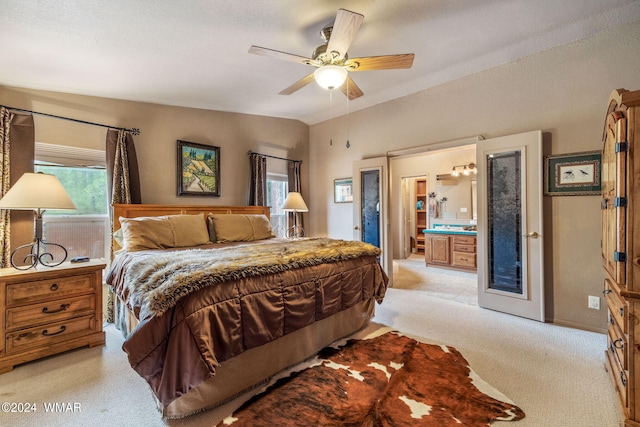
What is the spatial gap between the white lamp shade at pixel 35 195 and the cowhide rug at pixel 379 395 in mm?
2280

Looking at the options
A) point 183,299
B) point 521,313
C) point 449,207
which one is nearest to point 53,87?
point 183,299

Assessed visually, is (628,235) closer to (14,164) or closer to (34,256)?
(34,256)

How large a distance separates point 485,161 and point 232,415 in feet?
11.7

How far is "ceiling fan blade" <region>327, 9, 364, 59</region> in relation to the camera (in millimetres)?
1845

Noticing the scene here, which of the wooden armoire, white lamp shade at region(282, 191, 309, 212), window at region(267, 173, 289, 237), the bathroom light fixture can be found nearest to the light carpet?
the wooden armoire

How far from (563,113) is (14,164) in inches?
218

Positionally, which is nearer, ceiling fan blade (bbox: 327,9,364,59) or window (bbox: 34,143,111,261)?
ceiling fan blade (bbox: 327,9,364,59)

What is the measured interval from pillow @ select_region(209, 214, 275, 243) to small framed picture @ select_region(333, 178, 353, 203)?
5.73 feet

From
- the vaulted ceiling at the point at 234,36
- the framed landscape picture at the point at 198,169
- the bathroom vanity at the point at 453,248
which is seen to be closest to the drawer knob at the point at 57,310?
the framed landscape picture at the point at 198,169

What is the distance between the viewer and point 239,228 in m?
3.62

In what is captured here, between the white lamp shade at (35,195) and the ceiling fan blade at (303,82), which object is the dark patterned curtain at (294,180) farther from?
the white lamp shade at (35,195)

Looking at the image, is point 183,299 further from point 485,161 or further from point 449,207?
point 449,207

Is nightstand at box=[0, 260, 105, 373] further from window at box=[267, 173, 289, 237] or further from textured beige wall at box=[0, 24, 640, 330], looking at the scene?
window at box=[267, 173, 289, 237]

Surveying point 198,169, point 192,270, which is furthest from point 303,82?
point 198,169
